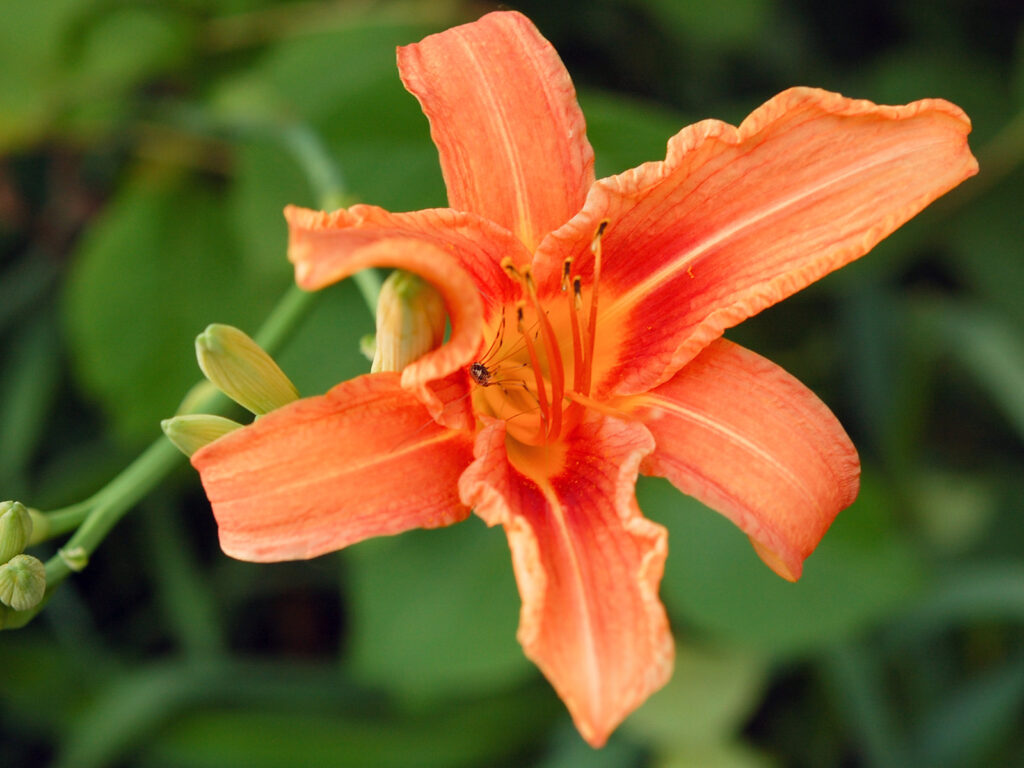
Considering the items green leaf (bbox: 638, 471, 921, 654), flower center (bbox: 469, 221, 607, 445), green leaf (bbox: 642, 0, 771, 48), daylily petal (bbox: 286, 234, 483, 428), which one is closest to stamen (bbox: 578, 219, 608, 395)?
flower center (bbox: 469, 221, 607, 445)

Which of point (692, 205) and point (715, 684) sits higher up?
→ point (692, 205)

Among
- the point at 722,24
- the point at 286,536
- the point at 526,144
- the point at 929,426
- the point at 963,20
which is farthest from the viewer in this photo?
the point at 929,426

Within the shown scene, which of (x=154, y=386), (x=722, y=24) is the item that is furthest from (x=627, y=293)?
(x=154, y=386)

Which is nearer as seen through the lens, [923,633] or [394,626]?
[394,626]

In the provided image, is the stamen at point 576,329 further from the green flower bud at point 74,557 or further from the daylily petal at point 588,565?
the green flower bud at point 74,557

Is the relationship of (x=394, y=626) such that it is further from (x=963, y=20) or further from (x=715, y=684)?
(x=963, y=20)

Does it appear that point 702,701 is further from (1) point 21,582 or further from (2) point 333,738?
(1) point 21,582

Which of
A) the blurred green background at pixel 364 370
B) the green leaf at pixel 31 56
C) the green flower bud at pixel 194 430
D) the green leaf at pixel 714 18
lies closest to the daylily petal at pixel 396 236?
the green flower bud at pixel 194 430
